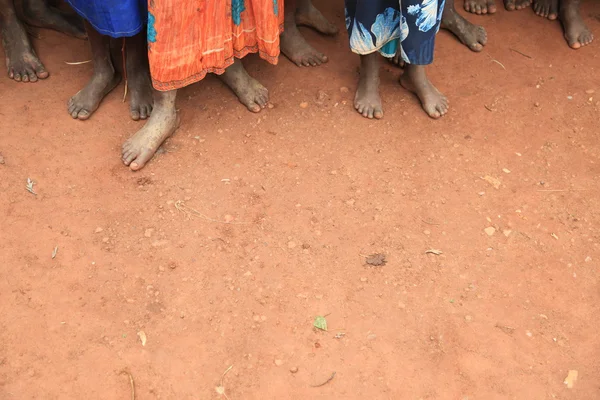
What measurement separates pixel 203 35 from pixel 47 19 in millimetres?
1202

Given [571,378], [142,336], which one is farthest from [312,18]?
[571,378]

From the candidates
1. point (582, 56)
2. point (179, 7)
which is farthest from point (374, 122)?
point (582, 56)

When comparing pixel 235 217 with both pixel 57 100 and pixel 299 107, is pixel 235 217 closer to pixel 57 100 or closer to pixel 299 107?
pixel 299 107

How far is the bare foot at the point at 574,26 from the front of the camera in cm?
344

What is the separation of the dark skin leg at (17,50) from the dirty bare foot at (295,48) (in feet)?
3.92

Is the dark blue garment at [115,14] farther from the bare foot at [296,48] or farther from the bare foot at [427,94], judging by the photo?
the bare foot at [427,94]

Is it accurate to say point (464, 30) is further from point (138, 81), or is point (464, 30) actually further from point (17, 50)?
point (17, 50)

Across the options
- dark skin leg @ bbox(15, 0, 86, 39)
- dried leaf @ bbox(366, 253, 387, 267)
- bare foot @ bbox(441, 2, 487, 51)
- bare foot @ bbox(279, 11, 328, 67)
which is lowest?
dried leaf @ bbox(366, 253, 387, 267)

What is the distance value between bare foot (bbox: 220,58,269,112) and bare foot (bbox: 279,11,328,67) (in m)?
0.33

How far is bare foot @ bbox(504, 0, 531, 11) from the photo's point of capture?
3631mm

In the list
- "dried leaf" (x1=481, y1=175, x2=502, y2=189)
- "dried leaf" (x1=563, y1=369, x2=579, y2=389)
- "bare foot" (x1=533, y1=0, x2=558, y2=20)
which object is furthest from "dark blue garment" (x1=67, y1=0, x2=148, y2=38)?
"bare foot" (x1=533, y1=0, x2=558, y2=20)

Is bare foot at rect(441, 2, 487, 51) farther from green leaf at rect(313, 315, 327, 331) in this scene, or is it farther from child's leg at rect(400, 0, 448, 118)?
green leaf at rect(313, 315, 327, 331)

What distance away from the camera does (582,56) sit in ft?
11.2

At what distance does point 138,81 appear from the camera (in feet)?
9.61
